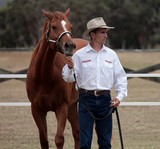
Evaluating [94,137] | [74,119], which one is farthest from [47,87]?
[94,137]

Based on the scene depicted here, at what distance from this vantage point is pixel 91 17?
191ft

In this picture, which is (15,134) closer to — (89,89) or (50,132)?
(50,132)

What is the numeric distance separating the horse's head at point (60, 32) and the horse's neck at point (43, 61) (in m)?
0.32

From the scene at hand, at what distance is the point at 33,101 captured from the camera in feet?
27.9

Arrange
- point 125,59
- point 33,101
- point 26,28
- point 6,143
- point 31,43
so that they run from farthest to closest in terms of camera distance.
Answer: point 31,43, point 26,28, point 125,59, point 6,143, point 33,101

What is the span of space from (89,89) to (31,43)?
5619 cm

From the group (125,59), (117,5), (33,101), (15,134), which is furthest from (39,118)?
(117,5)

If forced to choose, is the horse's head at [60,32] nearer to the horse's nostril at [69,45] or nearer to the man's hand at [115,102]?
the horse's nostril at [69,45]

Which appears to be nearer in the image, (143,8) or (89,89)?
(89,89)

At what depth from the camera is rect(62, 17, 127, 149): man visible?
678 centimetres

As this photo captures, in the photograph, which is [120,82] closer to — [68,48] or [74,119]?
[68,48]

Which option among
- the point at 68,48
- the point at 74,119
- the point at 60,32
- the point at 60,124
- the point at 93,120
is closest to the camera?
the point at 93,120

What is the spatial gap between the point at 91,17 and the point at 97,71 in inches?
2036

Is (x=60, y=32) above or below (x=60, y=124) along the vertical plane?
above
